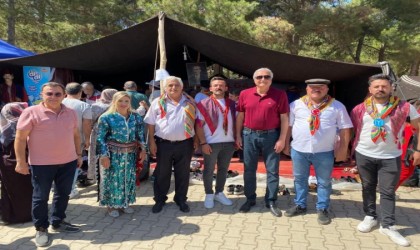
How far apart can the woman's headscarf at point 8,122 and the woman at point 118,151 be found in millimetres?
711

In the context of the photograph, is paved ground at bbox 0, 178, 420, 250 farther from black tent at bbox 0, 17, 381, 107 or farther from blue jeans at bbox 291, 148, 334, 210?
black tent at bbox 0, 17, 381, 107

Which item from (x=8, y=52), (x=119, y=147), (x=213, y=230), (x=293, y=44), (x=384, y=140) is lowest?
(x=213, y=230)

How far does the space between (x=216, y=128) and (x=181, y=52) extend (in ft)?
11.6

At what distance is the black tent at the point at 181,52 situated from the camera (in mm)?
4668

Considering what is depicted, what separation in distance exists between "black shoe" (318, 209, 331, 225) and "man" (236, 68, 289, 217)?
40cm

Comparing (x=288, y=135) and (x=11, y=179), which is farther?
(x=288, y=135)

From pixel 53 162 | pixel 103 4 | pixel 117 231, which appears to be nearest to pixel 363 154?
pixel 117 231

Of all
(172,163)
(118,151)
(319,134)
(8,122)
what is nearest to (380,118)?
(319,134)

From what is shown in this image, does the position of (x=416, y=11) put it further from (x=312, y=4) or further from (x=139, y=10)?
(x=139, y=10)

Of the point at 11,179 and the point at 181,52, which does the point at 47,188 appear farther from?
the point at 181,52

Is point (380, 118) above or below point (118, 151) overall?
above

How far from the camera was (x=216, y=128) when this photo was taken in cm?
361

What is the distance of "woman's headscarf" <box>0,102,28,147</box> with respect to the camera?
3045mm

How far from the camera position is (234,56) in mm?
5406
